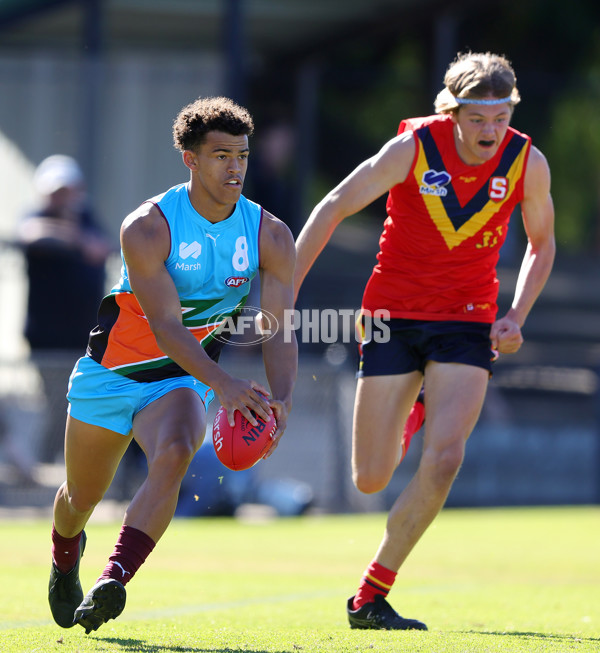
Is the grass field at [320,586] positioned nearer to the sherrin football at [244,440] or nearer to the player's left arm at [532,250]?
the sherrin football at [244,440]

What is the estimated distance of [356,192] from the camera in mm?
6090

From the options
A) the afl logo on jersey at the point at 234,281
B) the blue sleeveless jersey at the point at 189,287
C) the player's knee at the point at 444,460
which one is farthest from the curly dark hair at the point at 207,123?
the player's knee at the point at 444,460

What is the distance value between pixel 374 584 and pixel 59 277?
7247 mm

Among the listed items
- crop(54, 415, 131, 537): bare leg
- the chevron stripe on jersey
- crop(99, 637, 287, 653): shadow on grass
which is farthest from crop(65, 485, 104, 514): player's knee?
the chevron stripe on jersey

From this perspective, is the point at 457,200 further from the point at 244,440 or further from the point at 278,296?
the point at 244,440

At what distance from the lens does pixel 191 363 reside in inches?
197

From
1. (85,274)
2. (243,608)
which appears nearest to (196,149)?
(243,608)

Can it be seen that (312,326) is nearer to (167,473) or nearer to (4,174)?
(4,174)

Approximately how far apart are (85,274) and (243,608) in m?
6.48

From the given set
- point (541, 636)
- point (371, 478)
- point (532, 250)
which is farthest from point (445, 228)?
point (541, 636)

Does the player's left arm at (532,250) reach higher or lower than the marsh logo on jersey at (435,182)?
lower

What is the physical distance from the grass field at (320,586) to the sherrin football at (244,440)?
740 mm

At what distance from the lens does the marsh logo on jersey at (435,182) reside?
614 cm

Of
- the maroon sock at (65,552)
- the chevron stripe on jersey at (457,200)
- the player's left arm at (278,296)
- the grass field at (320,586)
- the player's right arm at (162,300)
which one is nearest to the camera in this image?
the player's right arm at (162,300)
